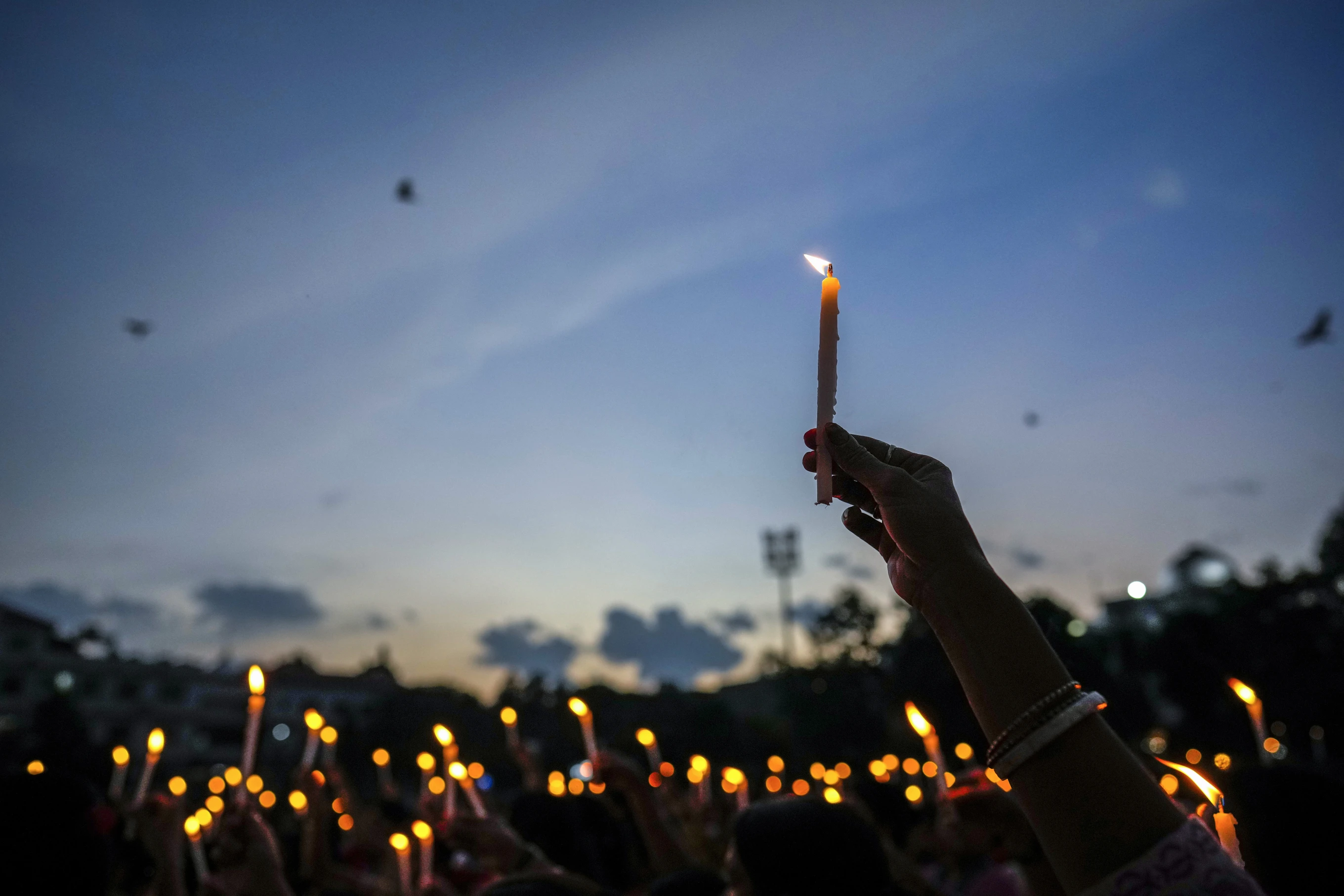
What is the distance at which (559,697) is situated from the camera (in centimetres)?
5391

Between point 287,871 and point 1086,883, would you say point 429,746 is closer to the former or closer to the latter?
point 287,871

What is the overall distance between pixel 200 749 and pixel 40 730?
32.6 meters

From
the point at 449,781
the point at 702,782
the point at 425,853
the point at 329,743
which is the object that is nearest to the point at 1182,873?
the point at 449,781

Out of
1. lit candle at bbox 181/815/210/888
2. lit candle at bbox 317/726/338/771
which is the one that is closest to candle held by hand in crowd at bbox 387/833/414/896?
lit candle at bbox 181/815/210/888

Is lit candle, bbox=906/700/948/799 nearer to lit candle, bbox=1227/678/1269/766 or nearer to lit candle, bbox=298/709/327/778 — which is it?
lit candle, bbox=1227/678/1269/766

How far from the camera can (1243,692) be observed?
4254mm

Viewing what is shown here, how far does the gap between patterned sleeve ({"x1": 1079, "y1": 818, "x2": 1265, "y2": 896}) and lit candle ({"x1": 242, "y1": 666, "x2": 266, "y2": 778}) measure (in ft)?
→ 13.5

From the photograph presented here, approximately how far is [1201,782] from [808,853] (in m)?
1.77

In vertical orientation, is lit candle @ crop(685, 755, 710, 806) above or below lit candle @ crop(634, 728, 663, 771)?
below

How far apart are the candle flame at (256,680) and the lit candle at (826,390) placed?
162 inches

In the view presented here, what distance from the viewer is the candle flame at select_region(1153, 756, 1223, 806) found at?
1538mm

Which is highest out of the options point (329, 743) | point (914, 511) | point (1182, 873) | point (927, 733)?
point (329, 743)

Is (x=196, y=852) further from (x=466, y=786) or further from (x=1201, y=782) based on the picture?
(x=1201, y=782)

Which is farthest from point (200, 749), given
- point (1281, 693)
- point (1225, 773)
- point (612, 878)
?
point (1225, 773)
